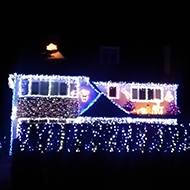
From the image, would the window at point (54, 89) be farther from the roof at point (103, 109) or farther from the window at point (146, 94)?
the window at point (146, 94)

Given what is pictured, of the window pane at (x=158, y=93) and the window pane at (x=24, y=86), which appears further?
the window pane at (x=158, y=93)

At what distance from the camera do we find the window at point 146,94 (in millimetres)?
26969

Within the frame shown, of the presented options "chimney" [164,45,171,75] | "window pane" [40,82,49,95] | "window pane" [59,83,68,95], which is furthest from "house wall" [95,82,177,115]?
"window pane" [40,82,49,95]

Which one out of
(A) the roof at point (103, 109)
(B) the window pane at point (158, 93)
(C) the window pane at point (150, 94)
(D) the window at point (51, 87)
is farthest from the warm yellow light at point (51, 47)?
(B) the window pane at point (158, 93)

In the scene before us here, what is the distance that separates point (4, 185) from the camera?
12258 mm

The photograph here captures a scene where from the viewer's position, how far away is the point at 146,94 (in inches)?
1064

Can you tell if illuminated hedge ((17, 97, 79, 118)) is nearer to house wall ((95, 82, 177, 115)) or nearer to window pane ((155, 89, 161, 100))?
house wall ((95, 82, 177, 115))

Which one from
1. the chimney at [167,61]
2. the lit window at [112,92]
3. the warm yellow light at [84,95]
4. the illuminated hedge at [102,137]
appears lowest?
the illuminated hedge at [102,137]

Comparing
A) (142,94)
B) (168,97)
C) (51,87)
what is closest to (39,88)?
(51,87)

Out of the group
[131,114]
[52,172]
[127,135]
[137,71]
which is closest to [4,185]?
[52,172]

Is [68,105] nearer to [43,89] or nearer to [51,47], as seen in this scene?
[43,89]

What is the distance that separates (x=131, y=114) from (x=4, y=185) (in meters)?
14.7

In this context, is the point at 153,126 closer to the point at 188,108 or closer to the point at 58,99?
the point at 58,99

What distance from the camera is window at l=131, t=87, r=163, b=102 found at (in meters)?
27.0
